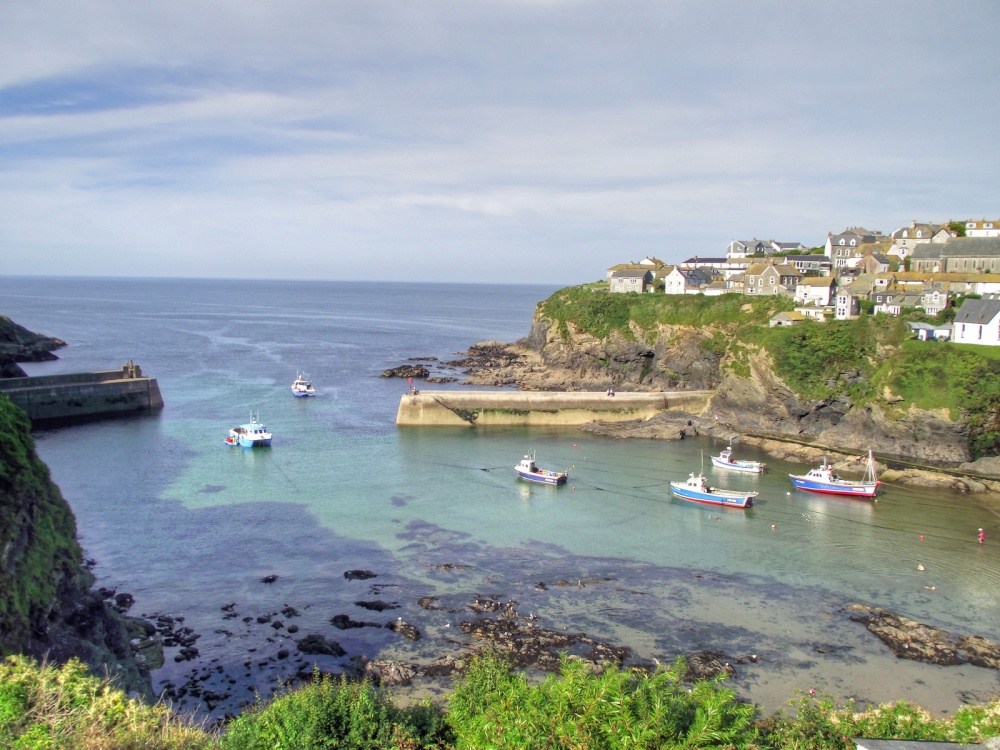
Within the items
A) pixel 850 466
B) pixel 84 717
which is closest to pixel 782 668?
pixel 84 717

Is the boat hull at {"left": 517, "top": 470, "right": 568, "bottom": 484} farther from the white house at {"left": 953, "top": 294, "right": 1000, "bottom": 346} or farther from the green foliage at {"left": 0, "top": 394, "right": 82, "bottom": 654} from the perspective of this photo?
the white house at {"left": 953, "top": 294, "right": 1000, "bottom": 346}

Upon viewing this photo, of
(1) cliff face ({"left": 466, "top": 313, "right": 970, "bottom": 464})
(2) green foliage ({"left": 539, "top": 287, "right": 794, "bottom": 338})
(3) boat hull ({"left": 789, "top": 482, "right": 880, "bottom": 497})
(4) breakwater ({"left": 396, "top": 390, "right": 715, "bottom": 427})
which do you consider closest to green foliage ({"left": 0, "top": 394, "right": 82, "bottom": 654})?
(4) breakwater ({"left": 396, "top": 390, "right": 715, "bottom": 427})

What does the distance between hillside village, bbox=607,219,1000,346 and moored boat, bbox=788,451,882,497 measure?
711 inches

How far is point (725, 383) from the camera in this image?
59500 millimetres

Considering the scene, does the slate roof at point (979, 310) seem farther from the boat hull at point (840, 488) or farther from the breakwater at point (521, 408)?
the breakwater at point (521, 408)

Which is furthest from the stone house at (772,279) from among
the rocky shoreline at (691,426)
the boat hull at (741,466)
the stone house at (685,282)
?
the boat hull at (741,466)

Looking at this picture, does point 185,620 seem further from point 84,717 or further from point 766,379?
point 766,379

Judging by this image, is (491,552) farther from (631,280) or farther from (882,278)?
(631,280)

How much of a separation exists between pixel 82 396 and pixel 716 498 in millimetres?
48165

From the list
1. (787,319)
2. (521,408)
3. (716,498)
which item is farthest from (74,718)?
(787,319)

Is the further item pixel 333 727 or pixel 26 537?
pixel 26 537

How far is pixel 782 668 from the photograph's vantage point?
22.5 m

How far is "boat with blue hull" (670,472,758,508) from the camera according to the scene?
3831 cm

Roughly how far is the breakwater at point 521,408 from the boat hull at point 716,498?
18155mm
